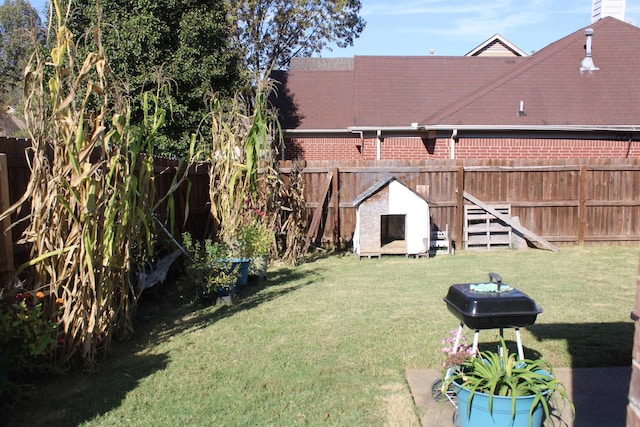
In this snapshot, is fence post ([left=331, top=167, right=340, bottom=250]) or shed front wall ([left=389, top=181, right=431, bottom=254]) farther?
fence post ([left=331, top=167, right=340, bottom=250])

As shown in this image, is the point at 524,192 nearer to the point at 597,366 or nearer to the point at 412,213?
the point at 412,213

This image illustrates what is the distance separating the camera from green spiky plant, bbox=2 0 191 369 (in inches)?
160

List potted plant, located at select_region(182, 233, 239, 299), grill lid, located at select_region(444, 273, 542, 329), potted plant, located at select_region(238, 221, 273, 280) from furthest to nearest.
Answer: potted plant, located at select_region(238, 221, 273, 280) < potted plant, located at select_region(182, 233, 239, 299) < grill lid, located at select_region(444, 273, 542, 329)

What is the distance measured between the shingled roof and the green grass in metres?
6.45

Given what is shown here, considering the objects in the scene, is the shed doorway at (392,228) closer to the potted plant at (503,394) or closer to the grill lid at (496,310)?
the grill lid at (496,310)

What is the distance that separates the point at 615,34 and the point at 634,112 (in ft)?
11.3

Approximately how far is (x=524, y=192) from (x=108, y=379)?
31.4 ft

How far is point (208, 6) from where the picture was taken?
15023 mm

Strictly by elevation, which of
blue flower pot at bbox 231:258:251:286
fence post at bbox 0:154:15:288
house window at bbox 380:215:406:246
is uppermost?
fence post at bbox 0:154:15:288

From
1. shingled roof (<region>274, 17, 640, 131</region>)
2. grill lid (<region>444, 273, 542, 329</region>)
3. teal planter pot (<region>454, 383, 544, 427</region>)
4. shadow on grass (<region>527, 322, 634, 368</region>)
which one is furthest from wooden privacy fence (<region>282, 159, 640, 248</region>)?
teal planter pot (<region>454, 383, 544, 427</region>)

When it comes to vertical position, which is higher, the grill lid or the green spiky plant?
the green spiky plant

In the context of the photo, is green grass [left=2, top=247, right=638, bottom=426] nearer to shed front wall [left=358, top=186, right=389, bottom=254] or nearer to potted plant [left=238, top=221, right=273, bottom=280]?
potted plant [left=238, top=221, right=273, bottom=280]

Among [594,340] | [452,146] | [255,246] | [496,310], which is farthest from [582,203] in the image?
[496,310]

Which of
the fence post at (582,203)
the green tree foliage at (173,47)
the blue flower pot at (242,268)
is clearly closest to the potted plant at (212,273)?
the blue flower pot at (242,268)
